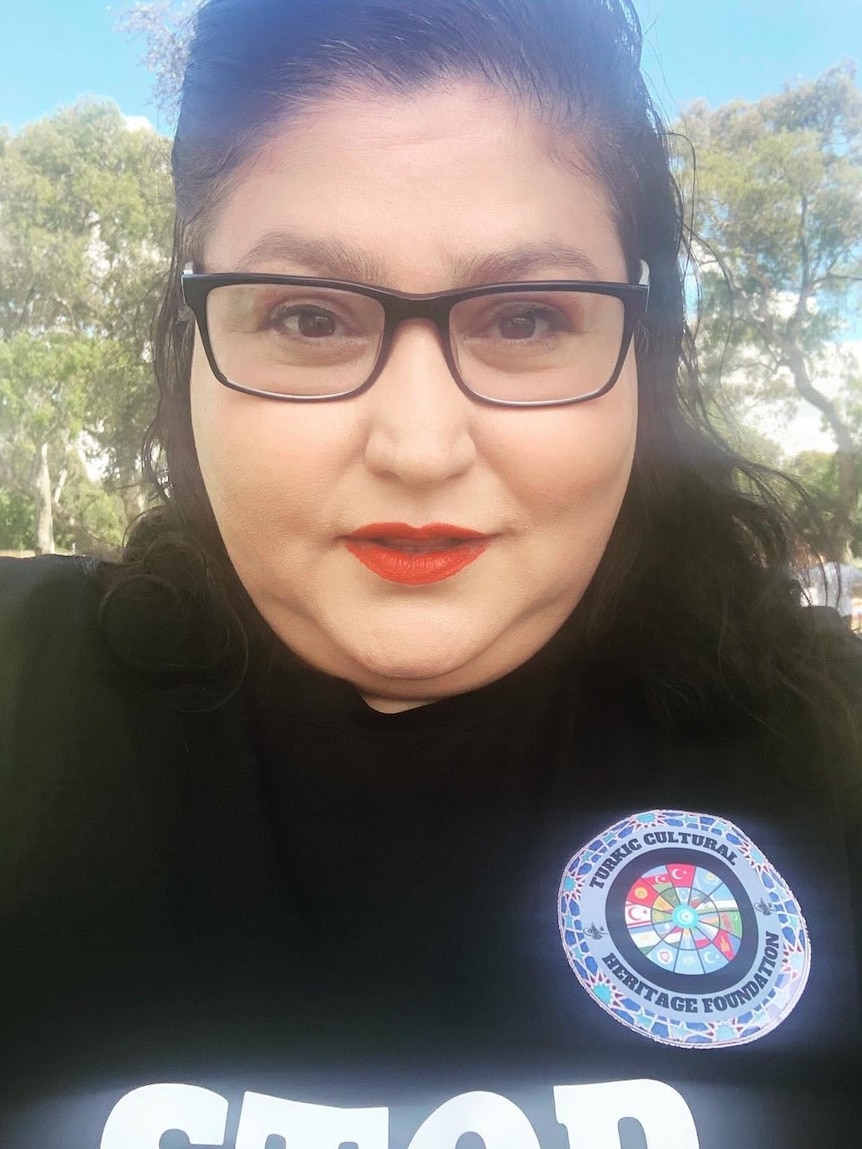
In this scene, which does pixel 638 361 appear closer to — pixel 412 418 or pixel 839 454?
pixel 412 418

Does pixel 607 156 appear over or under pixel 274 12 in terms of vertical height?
under

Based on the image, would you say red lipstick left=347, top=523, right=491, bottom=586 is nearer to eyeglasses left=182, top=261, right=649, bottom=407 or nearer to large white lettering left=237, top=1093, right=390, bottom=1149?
eyeglasses left=182, top=261, right=649, bottom=407

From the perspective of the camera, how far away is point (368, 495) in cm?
65

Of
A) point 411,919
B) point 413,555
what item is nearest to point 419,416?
point 413,555

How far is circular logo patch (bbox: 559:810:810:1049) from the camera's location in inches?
25.2

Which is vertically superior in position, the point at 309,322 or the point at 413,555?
the point at 309,322

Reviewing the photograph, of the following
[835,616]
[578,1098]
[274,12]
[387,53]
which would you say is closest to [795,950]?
[578,1098]

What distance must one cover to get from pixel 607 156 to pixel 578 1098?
0.83 m

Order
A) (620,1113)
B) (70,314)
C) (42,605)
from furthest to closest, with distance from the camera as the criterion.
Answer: (70,314), (42,605), (620,1113)

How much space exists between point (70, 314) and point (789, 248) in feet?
3.24

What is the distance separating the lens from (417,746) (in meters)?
0.76

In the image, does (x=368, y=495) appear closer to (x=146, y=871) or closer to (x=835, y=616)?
(x=146, y=871)

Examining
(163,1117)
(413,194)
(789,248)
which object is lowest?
(163,1117)

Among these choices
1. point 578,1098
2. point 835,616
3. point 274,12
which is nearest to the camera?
point 578,1098
